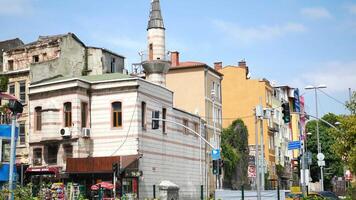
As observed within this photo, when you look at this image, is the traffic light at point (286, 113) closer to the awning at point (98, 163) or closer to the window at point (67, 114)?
the awning at point (98, 163)

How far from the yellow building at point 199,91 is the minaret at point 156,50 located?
7.02 meters

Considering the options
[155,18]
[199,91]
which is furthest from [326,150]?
[155,18]

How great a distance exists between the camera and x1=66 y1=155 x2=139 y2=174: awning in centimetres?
3731

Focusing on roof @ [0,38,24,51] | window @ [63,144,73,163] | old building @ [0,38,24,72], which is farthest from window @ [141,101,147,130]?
roof @ [0,38,24,51]

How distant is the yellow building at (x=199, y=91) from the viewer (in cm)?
5419

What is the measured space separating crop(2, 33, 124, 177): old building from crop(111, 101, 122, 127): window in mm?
7398

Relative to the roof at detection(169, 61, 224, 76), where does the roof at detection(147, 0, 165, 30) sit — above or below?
above

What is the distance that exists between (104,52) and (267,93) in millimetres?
28260

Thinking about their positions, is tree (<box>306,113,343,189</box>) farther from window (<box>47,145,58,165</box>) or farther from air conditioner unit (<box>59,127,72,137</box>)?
air conditioner unit (<box>59,127,72,137</box>)

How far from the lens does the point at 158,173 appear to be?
4159cm

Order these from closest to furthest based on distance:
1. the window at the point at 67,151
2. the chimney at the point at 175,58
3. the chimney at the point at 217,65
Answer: the window at the point at 67,151 → the chimney at the point at 175,58 → the chimney at the point at 217,65

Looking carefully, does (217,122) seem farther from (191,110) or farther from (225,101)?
(225,101)

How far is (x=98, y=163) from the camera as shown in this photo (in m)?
37.7

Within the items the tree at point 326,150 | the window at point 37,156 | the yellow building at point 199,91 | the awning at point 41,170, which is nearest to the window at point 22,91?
the window at point 37,156
